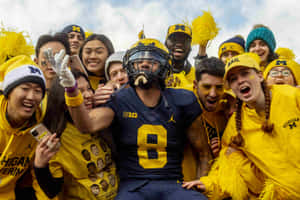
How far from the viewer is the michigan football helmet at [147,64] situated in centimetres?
299

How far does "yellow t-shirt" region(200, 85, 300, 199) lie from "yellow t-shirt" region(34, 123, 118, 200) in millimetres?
1111

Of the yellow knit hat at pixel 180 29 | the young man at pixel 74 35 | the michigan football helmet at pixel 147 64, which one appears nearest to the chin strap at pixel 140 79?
the michigan football helmet at pixel 147 64

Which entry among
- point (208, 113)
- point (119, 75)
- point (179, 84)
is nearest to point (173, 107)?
point (208, 113)

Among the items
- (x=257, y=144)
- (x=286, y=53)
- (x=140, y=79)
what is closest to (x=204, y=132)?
(x=257, y=144)

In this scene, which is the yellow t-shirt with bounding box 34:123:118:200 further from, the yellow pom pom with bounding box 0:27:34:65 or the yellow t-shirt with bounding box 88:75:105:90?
the yellow pom pom with bounding box 0:27:34:65

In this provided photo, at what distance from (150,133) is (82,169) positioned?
882 mm

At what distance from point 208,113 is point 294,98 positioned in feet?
3.70

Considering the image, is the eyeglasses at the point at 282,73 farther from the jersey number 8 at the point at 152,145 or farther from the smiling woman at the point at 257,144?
the jersey number 8 at the point at 152,145

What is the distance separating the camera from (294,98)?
313 centimetres

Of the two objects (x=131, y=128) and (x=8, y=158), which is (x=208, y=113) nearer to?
(x=131, y=128)

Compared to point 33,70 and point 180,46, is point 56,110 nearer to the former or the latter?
point 33,70

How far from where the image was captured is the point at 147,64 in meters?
3.03

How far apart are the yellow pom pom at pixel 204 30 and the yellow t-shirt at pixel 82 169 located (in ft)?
9.87

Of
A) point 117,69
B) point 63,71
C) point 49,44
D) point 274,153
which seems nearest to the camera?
point 63,71
